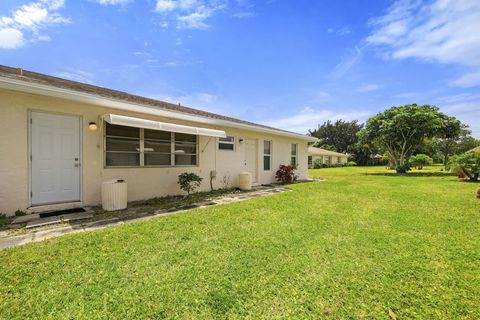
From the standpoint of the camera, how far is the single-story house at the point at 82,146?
496 centimetres

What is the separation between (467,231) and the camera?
4355mm

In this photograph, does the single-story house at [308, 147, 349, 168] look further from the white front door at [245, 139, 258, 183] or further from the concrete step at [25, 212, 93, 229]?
the concrete step at [25, 212, 93, 229]

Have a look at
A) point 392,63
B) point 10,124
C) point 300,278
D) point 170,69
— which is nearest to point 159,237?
point 300,278

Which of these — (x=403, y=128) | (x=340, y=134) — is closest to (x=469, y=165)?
(x=403, y=128)

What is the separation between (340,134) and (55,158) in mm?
57490

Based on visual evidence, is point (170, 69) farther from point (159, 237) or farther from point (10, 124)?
point (159, 237)

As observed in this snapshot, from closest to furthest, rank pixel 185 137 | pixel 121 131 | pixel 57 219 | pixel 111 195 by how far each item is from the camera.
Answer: pixel 57 219 → pixel 111 195 → pixel 121 131 → pixel 185 137

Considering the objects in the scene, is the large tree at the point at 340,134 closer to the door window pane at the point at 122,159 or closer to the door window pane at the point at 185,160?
the door window pane at the point at 185,160

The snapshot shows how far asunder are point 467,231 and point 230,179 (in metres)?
7.80

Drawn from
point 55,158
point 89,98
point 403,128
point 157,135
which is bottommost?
point 55,158

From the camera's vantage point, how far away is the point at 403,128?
792 inches

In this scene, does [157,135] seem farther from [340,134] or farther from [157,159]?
[340,134]

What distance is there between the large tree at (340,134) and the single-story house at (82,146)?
159ft

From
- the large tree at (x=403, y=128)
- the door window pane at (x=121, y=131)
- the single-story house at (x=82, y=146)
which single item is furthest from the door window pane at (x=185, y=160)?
the large tree at (x=403, y=128)
